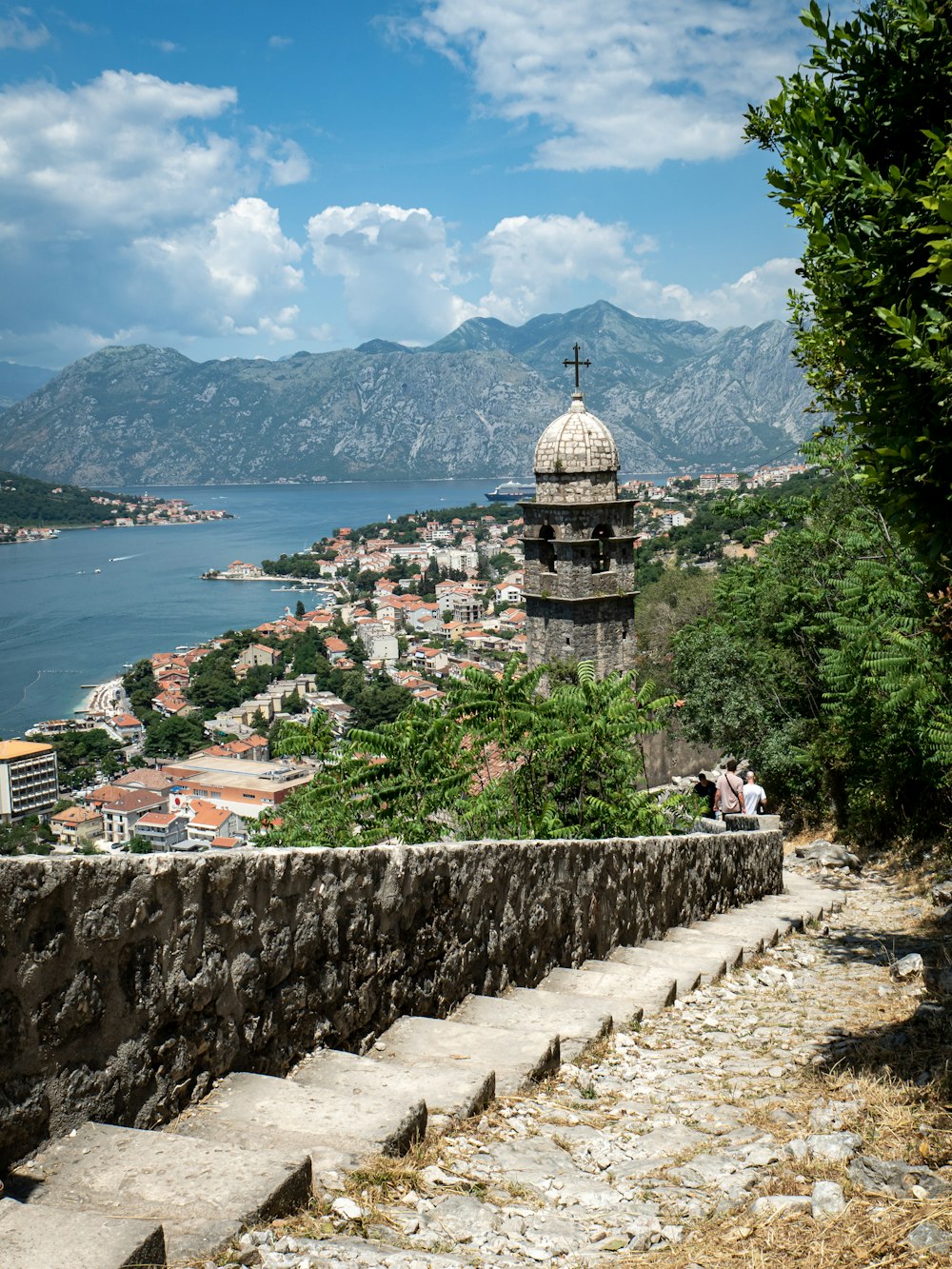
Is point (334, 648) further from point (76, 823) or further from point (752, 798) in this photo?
point (752, 798)

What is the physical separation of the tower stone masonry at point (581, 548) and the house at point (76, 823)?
1864cm

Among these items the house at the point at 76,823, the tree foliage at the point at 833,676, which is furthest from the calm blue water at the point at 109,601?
the tree foliage at the point at 833,676

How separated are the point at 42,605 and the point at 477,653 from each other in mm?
46148

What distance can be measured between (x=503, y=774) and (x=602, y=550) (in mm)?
8768

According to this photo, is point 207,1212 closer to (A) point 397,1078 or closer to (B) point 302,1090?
(B) point 302,1090

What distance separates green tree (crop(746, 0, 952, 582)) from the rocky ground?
1697mm

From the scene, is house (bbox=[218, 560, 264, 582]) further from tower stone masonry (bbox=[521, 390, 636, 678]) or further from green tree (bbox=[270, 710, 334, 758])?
green tree (bbox=[270, 710, 334, 758])

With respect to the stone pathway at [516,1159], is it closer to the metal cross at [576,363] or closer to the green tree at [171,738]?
the metal cross at [576,363]

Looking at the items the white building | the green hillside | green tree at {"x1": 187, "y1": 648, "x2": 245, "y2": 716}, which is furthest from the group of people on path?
the green hillside

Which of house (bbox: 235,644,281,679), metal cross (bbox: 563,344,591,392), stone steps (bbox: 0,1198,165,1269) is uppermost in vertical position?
metal cross (bbox: 563,344,591,392)

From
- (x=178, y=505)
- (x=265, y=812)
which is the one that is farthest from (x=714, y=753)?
(x=178, y=505)

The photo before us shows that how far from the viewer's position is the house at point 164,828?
31.9m

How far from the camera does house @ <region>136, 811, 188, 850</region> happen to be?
31.9 m

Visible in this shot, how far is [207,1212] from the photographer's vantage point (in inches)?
72.8
